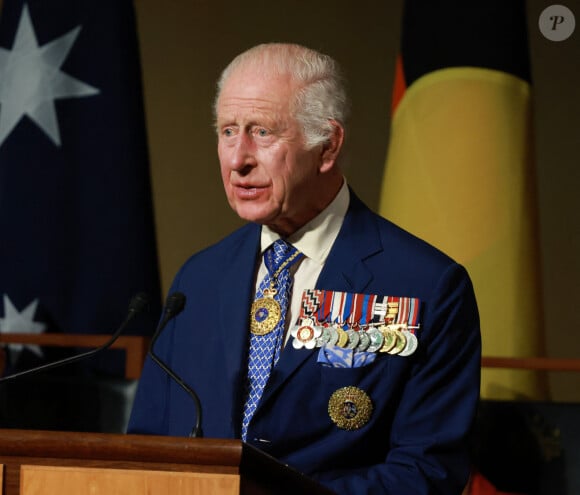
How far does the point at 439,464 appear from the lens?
211cm

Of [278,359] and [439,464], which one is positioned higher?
[278,359]

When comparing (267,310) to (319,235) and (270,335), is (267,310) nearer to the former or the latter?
(270,335)

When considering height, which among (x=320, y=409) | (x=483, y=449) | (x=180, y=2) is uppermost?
(x=180, y=2)

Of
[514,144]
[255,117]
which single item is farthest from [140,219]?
[255,117]

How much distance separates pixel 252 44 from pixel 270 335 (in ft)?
9.02

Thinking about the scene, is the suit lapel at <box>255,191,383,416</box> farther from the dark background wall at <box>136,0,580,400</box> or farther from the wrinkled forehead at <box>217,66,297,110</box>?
the dark background wall at <box>136,0,580,400</box>

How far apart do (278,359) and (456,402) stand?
1.24 feet

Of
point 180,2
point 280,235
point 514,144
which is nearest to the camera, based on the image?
point 280,235

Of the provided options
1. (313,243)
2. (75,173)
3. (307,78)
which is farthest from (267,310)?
(75,173)

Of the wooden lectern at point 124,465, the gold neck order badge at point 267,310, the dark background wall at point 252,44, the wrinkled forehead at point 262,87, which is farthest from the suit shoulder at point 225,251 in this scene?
the dark background wall at point 252,44

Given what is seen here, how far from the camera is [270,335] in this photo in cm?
230

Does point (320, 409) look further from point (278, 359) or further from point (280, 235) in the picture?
point (280, 235)

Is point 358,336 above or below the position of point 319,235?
below

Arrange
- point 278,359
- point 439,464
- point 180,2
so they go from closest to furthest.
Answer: point 439,464, point 278,359, point 180,2
